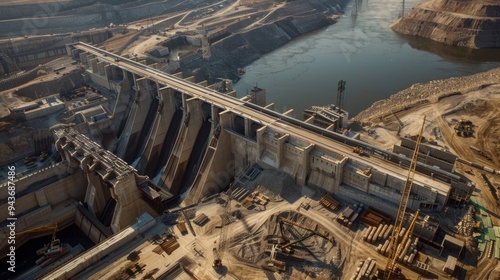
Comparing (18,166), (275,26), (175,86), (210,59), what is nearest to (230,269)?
(175,86)

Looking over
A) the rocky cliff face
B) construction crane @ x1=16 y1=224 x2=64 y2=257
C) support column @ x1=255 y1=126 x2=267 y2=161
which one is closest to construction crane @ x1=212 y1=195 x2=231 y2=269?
support column @ x1=255 y1=126 x2=267 y2=161

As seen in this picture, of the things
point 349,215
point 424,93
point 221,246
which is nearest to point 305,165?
point 349,215

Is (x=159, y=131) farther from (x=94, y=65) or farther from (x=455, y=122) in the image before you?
(x=455, y=122)

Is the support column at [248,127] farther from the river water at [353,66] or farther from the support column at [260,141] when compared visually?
the river water at [353,66]

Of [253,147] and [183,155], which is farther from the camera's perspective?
[183,155]

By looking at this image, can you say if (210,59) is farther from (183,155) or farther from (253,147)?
(253,147)

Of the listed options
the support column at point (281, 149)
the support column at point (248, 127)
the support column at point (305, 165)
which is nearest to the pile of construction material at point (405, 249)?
the support column at point (305, 165)

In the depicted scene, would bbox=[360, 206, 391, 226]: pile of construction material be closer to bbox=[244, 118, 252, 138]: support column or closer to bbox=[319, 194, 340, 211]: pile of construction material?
bbox=[319, 194, 340, 211]: pile of construction material
